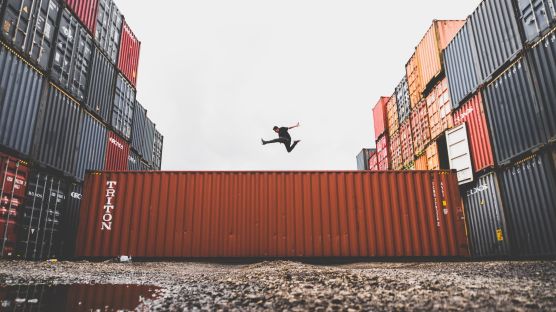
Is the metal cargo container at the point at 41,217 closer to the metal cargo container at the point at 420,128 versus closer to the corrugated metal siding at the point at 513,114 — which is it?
the corrugated metal siding at the point at 513,114

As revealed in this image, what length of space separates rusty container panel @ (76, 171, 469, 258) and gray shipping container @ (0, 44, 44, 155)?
2.43 meters

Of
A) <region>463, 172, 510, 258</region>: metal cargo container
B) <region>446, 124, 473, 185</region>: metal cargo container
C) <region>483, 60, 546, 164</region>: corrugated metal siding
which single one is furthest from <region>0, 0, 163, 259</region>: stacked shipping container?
<region>483, 60, 546, 164</region>: corrugated metal siding

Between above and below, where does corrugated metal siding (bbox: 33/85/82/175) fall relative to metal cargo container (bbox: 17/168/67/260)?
above

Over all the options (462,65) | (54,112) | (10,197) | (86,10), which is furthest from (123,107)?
(462,65)

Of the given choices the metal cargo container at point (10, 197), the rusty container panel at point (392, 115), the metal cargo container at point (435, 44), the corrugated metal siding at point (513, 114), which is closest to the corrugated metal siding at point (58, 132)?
the metal cargo container at point (10, 197)

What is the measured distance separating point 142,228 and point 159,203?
0.97 meters

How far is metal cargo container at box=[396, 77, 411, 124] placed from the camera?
18703 mm

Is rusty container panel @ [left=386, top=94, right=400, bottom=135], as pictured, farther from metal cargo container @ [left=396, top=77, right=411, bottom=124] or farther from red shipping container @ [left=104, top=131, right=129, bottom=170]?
red shipping container @ [left=104, top=131, right=129, bottom=170]

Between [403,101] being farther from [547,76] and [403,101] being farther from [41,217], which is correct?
[41,217]

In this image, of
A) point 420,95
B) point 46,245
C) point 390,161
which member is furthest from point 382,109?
point 46,245

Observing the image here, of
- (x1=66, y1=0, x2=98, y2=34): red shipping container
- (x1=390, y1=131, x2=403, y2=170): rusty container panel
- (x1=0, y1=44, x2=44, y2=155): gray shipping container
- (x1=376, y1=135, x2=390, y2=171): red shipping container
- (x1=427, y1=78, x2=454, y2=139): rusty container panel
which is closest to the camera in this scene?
(x1=0, y1=44, x2=44, y2=155): gray shipping container

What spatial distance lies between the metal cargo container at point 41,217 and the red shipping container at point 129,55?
7.30m

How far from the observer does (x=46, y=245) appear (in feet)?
36.0

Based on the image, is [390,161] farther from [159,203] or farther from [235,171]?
[159,203]
